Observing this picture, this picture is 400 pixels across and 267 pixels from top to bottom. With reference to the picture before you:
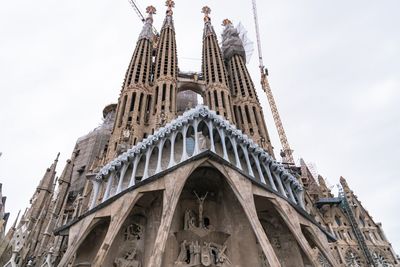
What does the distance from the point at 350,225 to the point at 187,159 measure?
18.1 meters

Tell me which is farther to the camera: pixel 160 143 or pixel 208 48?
pixel 208 48

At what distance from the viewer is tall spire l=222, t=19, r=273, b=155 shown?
83.8 ft

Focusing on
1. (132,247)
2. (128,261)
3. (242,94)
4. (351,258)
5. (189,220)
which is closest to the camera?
(128,261)

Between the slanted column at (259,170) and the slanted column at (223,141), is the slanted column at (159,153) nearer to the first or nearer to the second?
the slanted column at (223,141)

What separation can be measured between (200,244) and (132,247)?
3348 millimetres

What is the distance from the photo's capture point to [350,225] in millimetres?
26703

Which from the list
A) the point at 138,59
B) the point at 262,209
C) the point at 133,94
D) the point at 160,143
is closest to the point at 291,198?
the point at 262,209

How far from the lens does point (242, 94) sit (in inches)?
1154

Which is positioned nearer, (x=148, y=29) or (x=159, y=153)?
(x=159, y=153)

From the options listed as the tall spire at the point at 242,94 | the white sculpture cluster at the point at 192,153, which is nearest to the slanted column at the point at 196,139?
the white sculpture cluster at the point at 192,153

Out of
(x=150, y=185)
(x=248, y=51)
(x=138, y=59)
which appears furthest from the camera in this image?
(x=248, y=51)

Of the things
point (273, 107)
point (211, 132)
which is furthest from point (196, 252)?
point (273, 107)

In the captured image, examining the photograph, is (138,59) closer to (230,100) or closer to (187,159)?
(230,100)

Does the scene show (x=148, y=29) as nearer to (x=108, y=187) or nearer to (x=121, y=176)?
(x=121, y=176)
